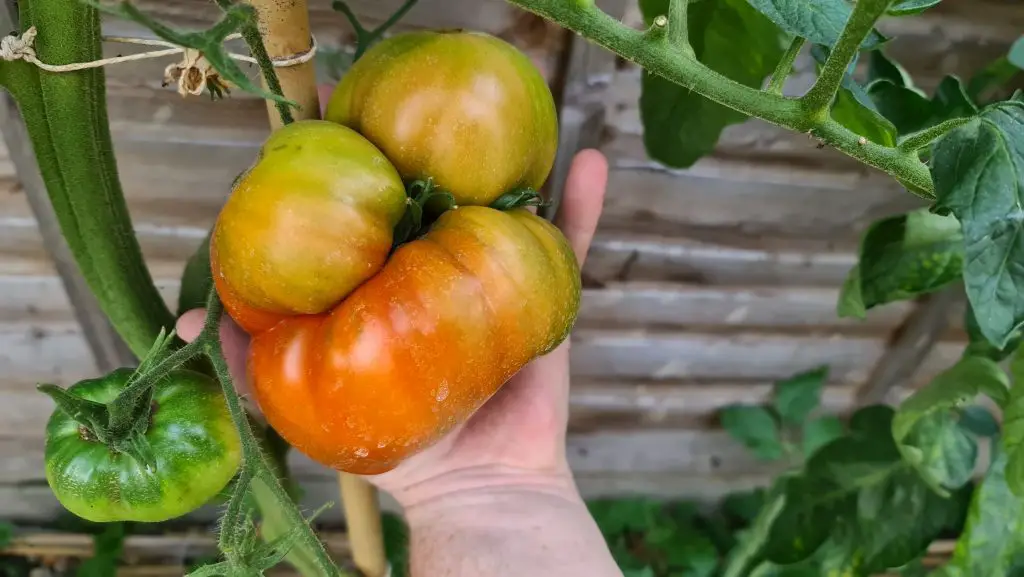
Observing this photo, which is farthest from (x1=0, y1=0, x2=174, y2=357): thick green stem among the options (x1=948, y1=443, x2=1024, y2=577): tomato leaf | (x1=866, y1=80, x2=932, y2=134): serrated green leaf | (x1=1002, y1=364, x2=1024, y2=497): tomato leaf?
(x1=948, y1=443, x2=1024, y2=577): tomato leaf

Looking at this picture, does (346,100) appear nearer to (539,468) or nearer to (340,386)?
(340,386)

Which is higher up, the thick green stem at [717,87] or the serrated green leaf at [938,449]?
the thick green stem at [717,87]

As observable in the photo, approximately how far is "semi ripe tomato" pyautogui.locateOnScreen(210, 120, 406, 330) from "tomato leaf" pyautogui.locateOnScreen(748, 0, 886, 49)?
263 mm

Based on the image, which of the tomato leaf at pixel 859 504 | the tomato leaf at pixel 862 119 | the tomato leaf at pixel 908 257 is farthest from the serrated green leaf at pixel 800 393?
the tomato leaf at pixel 862 119

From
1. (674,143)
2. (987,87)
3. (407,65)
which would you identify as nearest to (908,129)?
(674,143)

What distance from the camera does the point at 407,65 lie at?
522 millimetres

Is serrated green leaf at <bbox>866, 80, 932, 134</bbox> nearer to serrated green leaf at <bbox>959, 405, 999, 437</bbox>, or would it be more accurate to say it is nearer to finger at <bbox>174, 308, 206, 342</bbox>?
serrated green leaf at <bbox>959, 405, 999, 437</bbox>

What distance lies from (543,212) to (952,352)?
3.14ft

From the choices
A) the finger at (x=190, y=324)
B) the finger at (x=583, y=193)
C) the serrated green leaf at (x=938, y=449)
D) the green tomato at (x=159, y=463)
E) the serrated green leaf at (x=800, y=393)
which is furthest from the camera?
the serrated green leaf at (x=800, y=393)

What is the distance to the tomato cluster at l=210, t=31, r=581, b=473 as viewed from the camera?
0.46m

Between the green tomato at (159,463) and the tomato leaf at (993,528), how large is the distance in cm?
80

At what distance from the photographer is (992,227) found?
0.37m

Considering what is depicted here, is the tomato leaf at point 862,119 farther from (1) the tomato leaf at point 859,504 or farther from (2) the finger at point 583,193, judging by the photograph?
(1) the tomato leaf at point 859,504

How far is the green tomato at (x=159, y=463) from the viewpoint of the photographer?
529 mm
